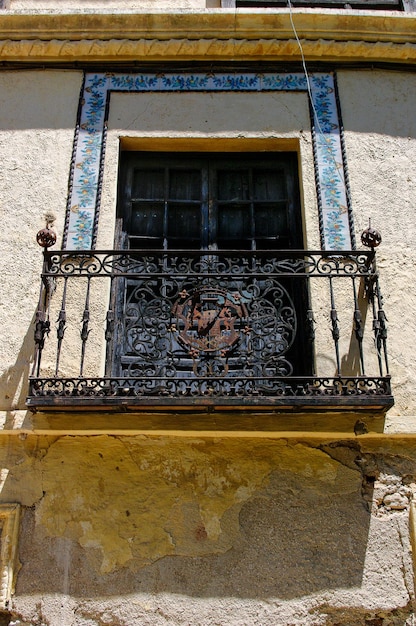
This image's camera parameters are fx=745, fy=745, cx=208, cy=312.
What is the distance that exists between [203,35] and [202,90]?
0.46 metres

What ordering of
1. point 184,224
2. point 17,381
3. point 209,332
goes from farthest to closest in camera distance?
point 184,224
point 17,381
point 209,332

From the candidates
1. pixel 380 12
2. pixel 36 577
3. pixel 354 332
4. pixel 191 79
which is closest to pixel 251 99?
pixel 191 79

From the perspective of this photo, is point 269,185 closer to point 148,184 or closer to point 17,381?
point 148,184

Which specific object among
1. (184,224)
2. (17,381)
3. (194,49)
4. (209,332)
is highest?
(194,49)

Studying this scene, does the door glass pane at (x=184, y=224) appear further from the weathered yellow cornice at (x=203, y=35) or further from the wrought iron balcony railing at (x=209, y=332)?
the weathered yellow cornice at (x=203, y=35)

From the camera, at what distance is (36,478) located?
4691 millimetres

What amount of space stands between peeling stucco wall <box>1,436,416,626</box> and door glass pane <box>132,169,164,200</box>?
6.76 ft

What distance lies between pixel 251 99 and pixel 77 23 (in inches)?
61.3

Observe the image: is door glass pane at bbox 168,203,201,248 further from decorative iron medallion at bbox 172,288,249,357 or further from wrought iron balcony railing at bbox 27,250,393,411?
decorative iron medallion at bbox 172,288,249,357

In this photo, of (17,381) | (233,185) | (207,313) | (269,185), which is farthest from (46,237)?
(269,185)

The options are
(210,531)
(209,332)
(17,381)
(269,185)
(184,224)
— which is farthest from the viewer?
(269,185)

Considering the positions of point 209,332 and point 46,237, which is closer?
point 209,332

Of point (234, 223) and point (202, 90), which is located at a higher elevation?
point (202, 90)

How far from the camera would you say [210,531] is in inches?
179
